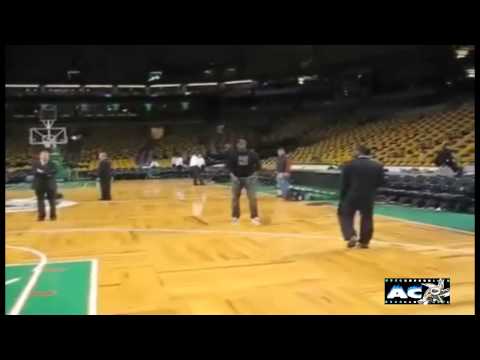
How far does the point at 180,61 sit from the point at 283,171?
51.8 ft

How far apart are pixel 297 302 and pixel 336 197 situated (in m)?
7.81

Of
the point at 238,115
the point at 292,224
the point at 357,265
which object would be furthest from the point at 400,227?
the point at 238,115

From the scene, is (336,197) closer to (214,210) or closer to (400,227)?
(214,210)

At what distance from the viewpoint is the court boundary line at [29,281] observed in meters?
3.63

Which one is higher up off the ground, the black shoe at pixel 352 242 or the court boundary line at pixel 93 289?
the black shoe at pixel 352 242

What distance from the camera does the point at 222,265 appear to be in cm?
502

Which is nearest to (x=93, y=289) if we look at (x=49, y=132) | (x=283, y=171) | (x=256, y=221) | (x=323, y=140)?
(x=256, y=221)

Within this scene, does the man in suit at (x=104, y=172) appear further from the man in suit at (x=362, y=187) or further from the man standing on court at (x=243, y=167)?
the man in suit at (x=362, y=187)

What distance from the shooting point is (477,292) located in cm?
352

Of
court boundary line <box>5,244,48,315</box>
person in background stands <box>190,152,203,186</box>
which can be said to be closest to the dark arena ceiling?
person in background stands <box>190,152,203,186</box>

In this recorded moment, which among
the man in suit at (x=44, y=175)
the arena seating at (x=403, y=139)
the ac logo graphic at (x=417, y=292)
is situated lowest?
the ac logo graphic at (x=417, y=292)

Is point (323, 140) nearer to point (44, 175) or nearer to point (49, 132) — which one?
point (49, 132)

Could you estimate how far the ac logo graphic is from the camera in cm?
360

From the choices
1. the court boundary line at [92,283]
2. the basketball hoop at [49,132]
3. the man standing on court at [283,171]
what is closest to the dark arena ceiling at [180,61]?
the basketball hoop at [49,132]
